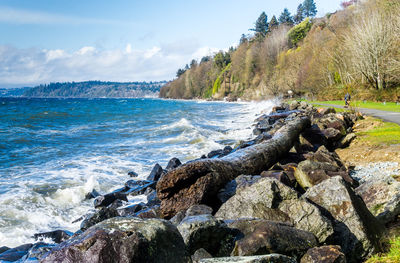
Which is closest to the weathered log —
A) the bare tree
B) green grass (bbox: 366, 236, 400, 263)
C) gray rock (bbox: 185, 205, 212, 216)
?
gray rock (bbox: 185, 205, 212, 216)

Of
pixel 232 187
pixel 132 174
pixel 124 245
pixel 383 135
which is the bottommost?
pixel 132 174

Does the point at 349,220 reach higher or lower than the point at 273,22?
lower

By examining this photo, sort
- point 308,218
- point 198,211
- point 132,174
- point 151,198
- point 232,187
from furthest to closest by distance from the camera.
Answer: point 132,174
point 151,198
point 232,187
point 198,211
point 308,218

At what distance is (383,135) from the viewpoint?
39.3 ft

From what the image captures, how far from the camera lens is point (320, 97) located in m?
44.1

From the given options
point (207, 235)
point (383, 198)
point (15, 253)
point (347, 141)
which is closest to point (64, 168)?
point (15, 253)

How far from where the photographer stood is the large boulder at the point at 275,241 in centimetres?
336

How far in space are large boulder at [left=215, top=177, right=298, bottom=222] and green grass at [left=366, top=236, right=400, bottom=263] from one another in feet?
3.63

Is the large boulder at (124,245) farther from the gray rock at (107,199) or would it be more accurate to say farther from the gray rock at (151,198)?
the gray rock at (107,199)

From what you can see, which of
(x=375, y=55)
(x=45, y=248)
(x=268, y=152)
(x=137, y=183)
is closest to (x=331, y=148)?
(x=268, y=152)

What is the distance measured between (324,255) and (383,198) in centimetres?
212

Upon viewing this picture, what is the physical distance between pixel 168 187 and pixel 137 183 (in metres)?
5.22

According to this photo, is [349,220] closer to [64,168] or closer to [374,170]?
[374,170]

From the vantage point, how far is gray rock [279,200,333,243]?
12.3 ft
